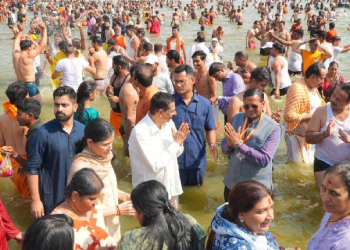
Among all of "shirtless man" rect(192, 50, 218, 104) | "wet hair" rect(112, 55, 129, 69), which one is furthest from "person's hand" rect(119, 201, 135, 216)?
"shirtless man" rect(192, 50, 218, 104)

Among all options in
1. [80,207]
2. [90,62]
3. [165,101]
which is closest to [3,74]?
[90,62]

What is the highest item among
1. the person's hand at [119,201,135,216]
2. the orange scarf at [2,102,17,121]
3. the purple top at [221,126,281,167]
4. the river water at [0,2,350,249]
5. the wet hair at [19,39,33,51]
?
the wet hair at [19,39,33,51]

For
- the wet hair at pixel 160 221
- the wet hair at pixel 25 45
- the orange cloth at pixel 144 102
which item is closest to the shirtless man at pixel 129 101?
the orange cloth at pixel 144 102

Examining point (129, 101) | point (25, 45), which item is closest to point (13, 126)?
point (129, 101)

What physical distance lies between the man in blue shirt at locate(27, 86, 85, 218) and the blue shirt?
1.34 m

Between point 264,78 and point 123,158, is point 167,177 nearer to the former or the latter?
point 264,78

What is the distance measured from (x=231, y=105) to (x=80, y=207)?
8.32 ft

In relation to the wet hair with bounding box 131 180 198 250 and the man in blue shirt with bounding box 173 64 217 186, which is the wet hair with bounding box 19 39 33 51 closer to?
the man in blue shirt with bounding box 173 64 217 186

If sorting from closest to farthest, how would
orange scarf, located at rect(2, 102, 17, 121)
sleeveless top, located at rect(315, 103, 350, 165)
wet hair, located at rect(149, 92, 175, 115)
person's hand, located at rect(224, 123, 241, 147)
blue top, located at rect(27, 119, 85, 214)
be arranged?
blue top, located at rect(27, 119, 85, 214)
person's hand, located at rect(224, 123, 241, 147)
wet hair, located at rect(149, 92, 175, 115)
sleeveless top, located at rect(315, 103, 350, 165)
orange scarf, located at rect(2, 102, 17, 121)

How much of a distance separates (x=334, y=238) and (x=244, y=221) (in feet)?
2.00

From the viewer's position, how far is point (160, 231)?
2.38 metres

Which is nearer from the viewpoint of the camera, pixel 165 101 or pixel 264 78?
pixel 165 101

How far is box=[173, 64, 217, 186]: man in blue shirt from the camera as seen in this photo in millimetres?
4832

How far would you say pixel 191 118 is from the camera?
4973 mm
